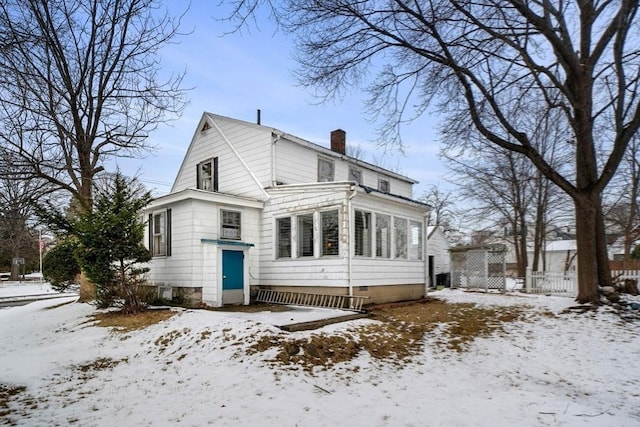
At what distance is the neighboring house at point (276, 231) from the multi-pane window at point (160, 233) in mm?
36

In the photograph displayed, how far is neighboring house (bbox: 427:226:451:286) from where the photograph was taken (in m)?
25.9

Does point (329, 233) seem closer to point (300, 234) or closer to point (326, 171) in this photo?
point (300, 234)

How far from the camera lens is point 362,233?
11914mm

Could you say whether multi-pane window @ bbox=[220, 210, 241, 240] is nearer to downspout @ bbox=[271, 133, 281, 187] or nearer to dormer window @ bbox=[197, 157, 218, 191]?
downspout @ bbox=[271, 133, 281, 187]

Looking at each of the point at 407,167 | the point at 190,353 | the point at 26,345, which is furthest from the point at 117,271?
the point at 407,167

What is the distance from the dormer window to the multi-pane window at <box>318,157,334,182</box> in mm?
4248

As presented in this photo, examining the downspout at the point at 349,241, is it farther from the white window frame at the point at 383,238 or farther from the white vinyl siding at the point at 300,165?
the white vinyl siding at the point at 300,165

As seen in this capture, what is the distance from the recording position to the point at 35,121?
1431 centimetres

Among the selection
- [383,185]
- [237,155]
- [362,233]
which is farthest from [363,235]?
[383,185]

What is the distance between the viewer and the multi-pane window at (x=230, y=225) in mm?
12805

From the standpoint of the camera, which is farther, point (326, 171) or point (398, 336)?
point (326, 171)

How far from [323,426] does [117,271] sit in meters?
8.66

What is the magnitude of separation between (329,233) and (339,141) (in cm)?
764

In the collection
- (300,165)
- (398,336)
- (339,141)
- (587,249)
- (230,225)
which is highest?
(339,141)
